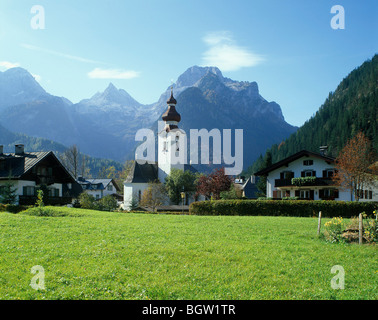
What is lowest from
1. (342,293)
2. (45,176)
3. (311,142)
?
(342,293)

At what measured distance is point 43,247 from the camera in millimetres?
11016

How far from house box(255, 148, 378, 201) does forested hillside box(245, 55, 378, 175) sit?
41.6 metres

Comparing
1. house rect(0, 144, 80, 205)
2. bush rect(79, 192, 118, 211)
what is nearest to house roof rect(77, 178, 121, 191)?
house rect(0, 144, 80, 205)

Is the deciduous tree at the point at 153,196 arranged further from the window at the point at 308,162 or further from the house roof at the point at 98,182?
the window at the point at 308,162

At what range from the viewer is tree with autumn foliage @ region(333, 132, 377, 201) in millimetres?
40656

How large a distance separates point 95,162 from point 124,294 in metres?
195

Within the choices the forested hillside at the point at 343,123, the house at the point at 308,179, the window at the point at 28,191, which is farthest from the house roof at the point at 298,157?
the forested hillside at the point at 343,123

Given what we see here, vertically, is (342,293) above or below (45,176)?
below

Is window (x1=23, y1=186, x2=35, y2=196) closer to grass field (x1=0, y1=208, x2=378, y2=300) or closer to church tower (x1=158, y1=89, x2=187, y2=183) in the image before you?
grass field (x1=0, y1=208, x2=378, y2=300)

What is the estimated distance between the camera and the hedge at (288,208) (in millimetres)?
28844

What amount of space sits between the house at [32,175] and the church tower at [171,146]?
1033 inches

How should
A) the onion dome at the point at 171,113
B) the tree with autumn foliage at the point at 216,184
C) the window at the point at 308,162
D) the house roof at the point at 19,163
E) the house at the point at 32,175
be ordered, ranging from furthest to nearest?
the onion dome at the point at 171,113 → the tree with autumn foliage at the point at 216,184 → the window at the point at 308,162 → the house roof at the point at 19,163 → the house at the point at 32,175
